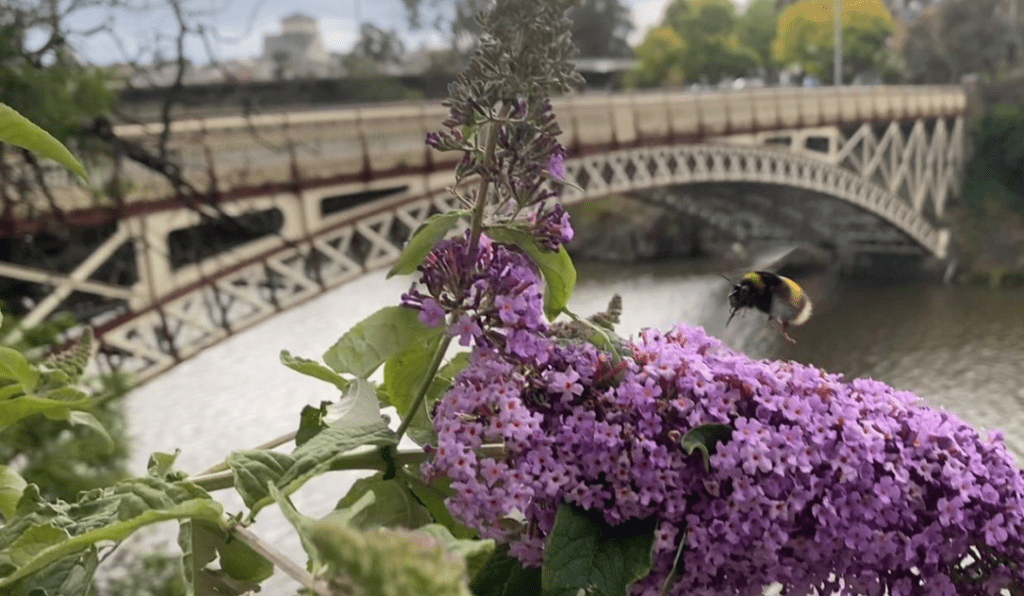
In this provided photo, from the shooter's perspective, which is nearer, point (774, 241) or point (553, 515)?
point (553, 515)

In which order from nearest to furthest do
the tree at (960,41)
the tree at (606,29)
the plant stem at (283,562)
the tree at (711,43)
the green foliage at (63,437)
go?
the plant stem at (283,562) → the green foliage at (63,437) → the tree at (960,41) → the tree at (711,43) → the tree at (606,29)

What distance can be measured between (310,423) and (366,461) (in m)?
0.09

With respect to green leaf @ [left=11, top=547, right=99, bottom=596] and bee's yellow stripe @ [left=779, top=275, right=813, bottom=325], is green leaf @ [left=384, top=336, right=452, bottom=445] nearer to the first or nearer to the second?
green leaf @ [left=11, top=547, right=99, bottom=596]

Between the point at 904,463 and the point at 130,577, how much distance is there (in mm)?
5831

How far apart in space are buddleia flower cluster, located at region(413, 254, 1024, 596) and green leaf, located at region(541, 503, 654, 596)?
0.04 feet

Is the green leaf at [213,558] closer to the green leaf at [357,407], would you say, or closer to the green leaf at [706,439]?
the green leaf at [357,407]

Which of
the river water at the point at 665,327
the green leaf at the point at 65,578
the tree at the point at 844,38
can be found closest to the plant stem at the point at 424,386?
the green leaf at the point at 65,578

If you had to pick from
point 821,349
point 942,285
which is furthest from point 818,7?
point 821,349

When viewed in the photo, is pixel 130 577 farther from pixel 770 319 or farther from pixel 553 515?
pixel 553 515

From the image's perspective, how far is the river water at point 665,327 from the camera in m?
9.19

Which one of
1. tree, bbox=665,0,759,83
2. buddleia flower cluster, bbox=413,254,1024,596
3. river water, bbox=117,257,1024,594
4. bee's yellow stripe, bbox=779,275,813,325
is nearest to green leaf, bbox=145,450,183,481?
buddleia flower cluster, bbox=413,254,1024,596

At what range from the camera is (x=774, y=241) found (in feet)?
64.6

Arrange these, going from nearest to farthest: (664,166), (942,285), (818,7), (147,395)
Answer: (147,395) → (664,166) → (942,285) → (818,7)

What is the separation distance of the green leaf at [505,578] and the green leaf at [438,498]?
0.11 ft
